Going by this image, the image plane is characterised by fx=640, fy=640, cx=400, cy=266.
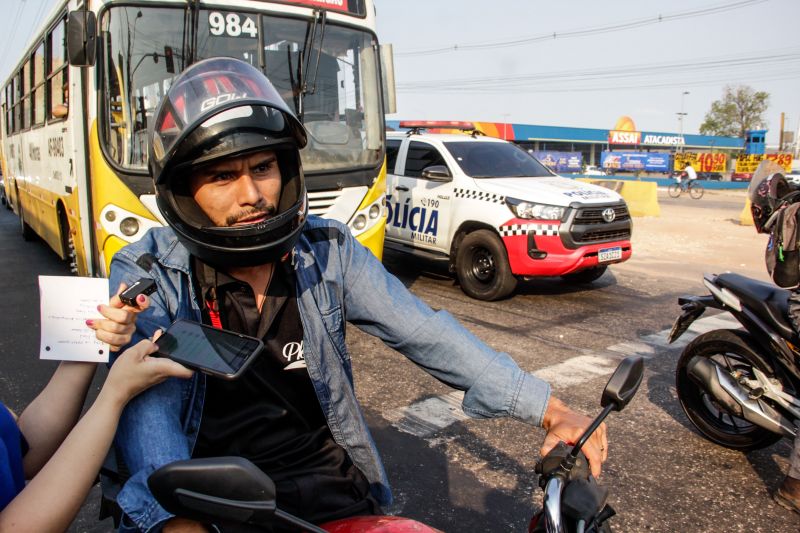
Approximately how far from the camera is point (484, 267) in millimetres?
7816

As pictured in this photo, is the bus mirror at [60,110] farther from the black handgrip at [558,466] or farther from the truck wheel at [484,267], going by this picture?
the black handgrip at [558,466]

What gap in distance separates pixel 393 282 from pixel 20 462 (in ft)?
3.37

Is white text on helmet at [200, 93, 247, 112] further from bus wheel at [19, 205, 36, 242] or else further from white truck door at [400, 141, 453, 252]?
bus wheel at [19, 205, 36, 242]

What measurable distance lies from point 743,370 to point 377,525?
10.5ft

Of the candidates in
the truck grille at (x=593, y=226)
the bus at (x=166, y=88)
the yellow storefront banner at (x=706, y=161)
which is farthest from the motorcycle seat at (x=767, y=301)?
the yellow storefront banner at (x=706, y=161)

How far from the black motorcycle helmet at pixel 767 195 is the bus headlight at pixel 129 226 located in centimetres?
449

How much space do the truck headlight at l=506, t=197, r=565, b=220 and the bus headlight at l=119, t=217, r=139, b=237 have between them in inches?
161

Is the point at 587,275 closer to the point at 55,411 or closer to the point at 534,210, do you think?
the point at 534,210

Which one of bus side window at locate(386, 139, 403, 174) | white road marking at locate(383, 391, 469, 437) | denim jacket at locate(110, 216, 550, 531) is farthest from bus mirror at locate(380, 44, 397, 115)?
denim jacket at locate(110, 216, 550, 531)

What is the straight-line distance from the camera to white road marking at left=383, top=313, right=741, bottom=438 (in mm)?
4141

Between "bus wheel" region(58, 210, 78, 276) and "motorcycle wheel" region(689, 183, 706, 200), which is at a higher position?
"bus wheel" region(58, 210, 78, 276)

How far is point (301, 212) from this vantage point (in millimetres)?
1706

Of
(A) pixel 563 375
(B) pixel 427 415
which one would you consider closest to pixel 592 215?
(A) pixel 563 375

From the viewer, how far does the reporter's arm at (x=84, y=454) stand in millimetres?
1252
